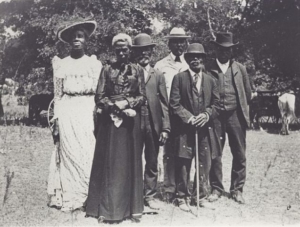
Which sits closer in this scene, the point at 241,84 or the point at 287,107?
the point at 241,84

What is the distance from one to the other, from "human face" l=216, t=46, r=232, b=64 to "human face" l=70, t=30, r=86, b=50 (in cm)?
177

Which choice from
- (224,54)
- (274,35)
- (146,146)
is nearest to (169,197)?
(146,146)

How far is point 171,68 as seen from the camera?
575 cm

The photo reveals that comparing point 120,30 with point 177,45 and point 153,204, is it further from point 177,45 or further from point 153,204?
point 153,204

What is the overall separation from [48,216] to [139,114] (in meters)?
1.55

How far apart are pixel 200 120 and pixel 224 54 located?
107 cm

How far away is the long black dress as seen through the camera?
439 cm

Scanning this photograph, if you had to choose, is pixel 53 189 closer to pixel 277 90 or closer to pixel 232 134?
pixel 232 134

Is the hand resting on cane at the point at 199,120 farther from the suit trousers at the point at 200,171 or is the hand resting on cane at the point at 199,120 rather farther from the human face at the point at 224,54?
the human face at the point at 224,54

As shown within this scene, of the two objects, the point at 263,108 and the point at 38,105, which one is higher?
the point at 38,105

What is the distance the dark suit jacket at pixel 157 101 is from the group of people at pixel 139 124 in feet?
0.04

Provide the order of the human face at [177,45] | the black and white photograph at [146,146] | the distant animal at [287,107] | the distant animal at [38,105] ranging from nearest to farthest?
the black and white photograph at [146,146], the human face at [177,45], the distant animal at [287,107], the distant animal at [38,105]

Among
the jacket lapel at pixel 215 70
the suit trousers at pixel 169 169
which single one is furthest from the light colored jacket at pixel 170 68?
the suit trousers at pixel 169 169

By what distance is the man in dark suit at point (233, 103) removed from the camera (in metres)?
5.30
